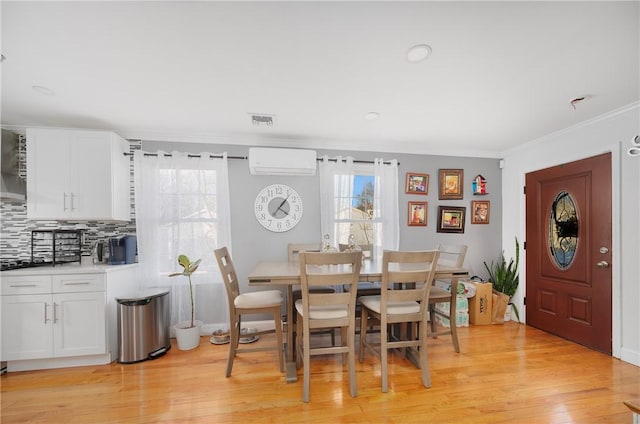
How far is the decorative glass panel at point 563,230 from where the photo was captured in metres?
2.99

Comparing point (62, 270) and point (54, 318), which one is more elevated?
point (62, 270)

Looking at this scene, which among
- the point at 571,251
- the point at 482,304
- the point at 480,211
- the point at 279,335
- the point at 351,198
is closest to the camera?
the point at 279,335

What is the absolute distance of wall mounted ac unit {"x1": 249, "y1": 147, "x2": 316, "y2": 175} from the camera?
3.14 meters

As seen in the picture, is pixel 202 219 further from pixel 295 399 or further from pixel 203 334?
pixel 295 399

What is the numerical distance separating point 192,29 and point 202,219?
216 cm

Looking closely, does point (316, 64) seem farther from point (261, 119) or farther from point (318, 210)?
point (318, 210)

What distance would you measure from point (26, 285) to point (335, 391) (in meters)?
2.88

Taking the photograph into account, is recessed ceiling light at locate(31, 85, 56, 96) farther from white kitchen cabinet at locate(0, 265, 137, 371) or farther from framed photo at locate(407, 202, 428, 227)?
framed photo at locate(407, 202, 428, 227)

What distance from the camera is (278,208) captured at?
3.44 meters

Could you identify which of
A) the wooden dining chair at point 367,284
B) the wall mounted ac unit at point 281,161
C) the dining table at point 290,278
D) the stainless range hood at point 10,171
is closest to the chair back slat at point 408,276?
the dining table at point 290,278

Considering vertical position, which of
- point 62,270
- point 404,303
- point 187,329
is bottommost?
point 187,329

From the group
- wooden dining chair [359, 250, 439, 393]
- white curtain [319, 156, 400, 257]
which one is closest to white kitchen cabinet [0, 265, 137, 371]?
white curtain [319, 156, 400, 257]

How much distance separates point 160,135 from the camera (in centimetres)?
321

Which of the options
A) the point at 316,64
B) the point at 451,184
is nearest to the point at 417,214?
the point at 451,184
